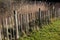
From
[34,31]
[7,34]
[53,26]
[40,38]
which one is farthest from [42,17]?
[7,34]

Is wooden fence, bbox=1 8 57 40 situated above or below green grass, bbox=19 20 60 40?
above

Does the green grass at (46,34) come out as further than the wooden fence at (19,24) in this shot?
Yes

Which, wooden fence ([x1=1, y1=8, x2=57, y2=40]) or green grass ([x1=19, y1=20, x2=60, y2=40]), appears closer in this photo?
wooden fence ([x1=1, y1=8, x2=57, y2=40])

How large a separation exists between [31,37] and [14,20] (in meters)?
1.15

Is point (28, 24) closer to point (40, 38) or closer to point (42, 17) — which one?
point (40, 38)

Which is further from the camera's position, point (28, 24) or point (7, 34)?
point (28, 24)

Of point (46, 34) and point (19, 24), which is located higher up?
point (19, 24)

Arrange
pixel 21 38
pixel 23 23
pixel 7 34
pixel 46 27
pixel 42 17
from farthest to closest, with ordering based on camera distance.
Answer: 1. pixel 42 17
2. pixel 46 27
3. pixel 23 23
4. pixel 21 38
5. pixel 7 34

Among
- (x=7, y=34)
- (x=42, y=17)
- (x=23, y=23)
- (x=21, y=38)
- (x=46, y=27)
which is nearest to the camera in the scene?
(x=7, y=34)

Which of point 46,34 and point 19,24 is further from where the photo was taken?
point 46,34

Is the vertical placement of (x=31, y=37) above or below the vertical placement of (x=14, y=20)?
below

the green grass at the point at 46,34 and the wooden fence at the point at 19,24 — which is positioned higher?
the wooden fence at the point at 19,24

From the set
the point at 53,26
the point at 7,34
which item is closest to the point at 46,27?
the point at 53,26

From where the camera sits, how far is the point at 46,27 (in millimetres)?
11133
